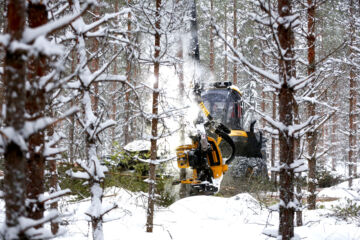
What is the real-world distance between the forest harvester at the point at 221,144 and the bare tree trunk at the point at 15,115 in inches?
266

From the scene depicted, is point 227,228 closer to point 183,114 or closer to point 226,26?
point 183,114

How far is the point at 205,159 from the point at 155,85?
365cm

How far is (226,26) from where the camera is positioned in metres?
23.6

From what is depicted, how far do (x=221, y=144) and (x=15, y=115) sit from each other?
10601mm

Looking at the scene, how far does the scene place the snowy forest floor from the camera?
17.8 feet

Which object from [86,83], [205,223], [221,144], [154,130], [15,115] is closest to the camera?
[15,115]

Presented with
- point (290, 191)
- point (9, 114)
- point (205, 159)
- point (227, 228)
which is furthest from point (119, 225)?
point (9, 114)

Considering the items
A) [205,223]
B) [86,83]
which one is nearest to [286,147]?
[86,83]

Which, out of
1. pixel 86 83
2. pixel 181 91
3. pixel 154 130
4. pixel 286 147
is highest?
pixel 181 91

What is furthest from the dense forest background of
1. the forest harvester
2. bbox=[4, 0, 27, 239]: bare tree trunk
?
the forest harvester

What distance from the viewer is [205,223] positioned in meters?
6.82

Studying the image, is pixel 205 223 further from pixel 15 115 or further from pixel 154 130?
pixel 15 115

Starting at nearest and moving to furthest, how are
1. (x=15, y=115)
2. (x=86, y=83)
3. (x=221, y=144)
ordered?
(x=15, y=115), (x=86, y=83), (x=221, y=144)

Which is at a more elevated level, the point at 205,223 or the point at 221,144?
the point at 221,144
